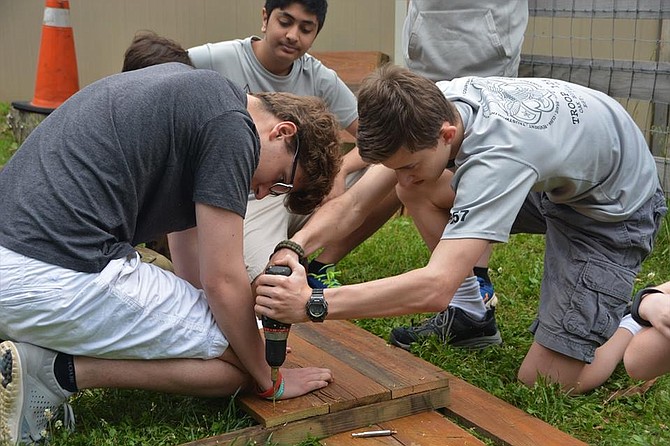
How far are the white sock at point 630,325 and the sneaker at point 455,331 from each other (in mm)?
565

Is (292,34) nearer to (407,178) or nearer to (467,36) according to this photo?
(467,36)

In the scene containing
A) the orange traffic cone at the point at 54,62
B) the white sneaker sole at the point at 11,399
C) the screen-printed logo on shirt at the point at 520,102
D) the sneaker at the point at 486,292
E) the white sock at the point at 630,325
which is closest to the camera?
the white sneaker sole at the point at 11,399

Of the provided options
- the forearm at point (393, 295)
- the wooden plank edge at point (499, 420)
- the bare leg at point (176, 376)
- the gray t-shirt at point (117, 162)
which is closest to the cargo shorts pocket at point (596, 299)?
the wooden plank edge at point (499, 420)

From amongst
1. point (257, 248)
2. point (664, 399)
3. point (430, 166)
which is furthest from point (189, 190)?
point (664, 399)

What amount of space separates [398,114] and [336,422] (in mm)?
1088

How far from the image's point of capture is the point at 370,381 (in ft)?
10.6

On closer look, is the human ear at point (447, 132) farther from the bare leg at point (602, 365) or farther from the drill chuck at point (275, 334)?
the bare leg at point (602, 365)

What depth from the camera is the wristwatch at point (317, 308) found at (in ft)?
9.38

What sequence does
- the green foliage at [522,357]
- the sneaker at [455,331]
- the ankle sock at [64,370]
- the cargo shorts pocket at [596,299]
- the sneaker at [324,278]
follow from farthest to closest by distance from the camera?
the sneaker at [324,278], the sneaker at [455,331], the cargo shorts pocket at [596,299], the green foliage at [522,357], the ankle sock at [64,370]

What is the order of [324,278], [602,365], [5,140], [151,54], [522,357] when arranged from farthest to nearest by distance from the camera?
[5,140], [324,278], [151,54], [522,357], [602,365]

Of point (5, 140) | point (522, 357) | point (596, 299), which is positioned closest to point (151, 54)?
point (522, 357)

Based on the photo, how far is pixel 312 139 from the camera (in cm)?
298

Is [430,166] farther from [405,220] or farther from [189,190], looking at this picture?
[405,220]

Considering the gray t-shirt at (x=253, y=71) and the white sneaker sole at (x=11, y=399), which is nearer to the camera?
the white sneaker sole at (x=11, y=399)
